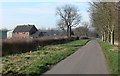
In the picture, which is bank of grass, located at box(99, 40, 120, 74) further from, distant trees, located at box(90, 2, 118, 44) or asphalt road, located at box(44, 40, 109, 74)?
distant trees, located at box(90, 2, 118, 44)

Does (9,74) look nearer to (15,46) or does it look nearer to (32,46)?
A: (15,46)

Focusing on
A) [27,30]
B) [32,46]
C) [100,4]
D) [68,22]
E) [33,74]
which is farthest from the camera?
[27,30]

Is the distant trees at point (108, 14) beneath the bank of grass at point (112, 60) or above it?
above

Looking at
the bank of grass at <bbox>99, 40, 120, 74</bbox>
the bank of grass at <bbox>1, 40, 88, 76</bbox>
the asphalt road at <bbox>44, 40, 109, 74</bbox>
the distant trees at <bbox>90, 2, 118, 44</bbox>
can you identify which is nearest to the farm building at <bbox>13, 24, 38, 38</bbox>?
the distant trees at <bbox>90, 2, 118, 44</bbox>

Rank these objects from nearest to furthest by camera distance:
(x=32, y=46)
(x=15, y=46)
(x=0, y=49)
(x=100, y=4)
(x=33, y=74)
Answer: (x=33, y=74)
(x=0, y=49)
(x=15, y=46)
(x=100, y=4)
(x=32, y=46)

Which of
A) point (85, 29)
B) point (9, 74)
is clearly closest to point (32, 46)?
point (9, 74)

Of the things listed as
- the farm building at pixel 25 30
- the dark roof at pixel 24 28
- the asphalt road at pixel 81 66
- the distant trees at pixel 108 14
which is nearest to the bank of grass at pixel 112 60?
the asphalt road at pixel 81 66

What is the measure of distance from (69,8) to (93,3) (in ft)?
242

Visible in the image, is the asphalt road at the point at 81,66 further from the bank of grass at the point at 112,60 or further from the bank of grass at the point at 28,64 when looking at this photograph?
the bank of grass at the point at 28,64

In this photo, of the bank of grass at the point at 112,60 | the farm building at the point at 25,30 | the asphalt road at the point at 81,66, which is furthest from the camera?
the farm building at the point at 25,30

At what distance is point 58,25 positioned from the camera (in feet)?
349

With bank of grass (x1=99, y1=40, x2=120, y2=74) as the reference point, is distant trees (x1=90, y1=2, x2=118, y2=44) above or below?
above

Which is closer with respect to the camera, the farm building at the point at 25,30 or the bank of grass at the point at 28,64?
the bank of grass at the point at 28,64

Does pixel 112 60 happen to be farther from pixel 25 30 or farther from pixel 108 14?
pixel 25 30
